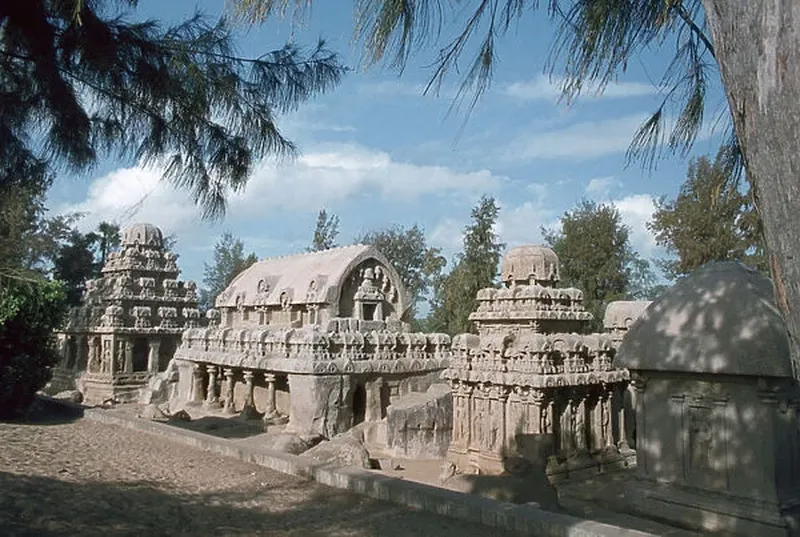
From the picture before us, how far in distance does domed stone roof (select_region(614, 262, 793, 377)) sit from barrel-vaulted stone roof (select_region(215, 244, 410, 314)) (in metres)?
12.0

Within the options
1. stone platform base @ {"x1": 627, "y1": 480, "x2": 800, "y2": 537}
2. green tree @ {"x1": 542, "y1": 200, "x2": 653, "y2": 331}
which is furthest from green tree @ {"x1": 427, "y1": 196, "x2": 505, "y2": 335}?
stone platform base @ {"x1": 627, "y1": 480, "x2": 800, "y2": 537}

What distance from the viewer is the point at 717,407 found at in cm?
863

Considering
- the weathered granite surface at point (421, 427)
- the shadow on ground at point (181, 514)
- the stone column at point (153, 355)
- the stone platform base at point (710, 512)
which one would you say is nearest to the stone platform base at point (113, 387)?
the stone column at point (153, 355)

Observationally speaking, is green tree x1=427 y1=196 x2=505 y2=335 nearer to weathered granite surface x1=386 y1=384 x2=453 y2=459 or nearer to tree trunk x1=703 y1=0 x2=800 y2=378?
weathered granite surface x1=386 y1=384 x2=453 y2=459

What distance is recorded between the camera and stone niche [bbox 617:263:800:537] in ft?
26.5

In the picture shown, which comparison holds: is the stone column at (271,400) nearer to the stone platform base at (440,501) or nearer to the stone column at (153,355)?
the stone column at (153,355)

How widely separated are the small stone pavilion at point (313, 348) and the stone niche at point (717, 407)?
→ 8.37m

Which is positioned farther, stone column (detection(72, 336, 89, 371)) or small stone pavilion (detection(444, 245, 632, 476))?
stone column (detection(72, 336, 89, 371))

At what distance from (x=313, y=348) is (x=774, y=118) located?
14961 mm

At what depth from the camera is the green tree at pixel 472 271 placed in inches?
1262

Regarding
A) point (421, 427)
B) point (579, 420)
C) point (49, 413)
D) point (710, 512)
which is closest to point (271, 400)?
point (421, 427)

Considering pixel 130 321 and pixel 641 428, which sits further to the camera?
pixel 130 321

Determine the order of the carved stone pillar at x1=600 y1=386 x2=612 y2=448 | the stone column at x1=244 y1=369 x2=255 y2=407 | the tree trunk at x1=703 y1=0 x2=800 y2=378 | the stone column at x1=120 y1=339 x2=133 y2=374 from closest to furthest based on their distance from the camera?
the tree trunk at x1=703 y1=0 x2=800 y2=378 → the carved stone pillar at x1=600 y1=386 x2=612 y2=448 → the stone column at x1=244 y1=369 x2=255 y2=407 → the stone column at x1=120 y1=339 x2=133 y2=374

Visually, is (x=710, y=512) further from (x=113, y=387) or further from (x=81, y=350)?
(x=81, y=350)
